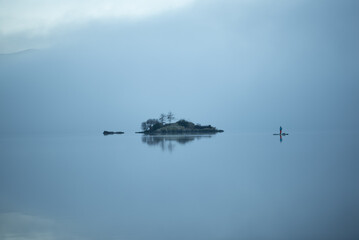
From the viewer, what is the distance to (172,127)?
81.1 metres

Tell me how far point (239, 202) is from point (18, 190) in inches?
237

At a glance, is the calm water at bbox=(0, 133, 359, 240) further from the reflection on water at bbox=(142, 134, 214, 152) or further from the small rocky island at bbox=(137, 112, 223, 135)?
the small rocky island at bbox=(137, 112, 223, 135)

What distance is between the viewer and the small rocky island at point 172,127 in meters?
80.9

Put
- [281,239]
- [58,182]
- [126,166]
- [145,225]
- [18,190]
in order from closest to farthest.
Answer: [281,239] < [145,225] < [18,190] < [58,182] < [126,166]

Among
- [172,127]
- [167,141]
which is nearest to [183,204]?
[167,141]

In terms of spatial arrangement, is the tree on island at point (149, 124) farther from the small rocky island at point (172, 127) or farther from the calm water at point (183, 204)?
the calm water at point (183, 204)

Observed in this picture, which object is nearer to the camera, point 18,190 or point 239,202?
point 239,202

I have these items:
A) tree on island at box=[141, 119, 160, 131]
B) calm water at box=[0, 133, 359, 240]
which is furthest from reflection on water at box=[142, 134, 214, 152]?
tree on island at box=[141, 119, 160, 131]

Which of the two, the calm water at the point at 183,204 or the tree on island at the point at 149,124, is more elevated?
the tree on island at the point at 149,124

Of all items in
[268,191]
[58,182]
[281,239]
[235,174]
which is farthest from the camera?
[235,174]

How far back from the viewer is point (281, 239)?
18.6ft

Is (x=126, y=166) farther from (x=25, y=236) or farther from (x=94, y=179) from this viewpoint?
(x=25, y=236)

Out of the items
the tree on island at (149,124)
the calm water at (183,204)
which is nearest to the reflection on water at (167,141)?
the calm water at (183,204)

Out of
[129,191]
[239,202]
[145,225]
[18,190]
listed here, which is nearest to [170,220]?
[145,225]
